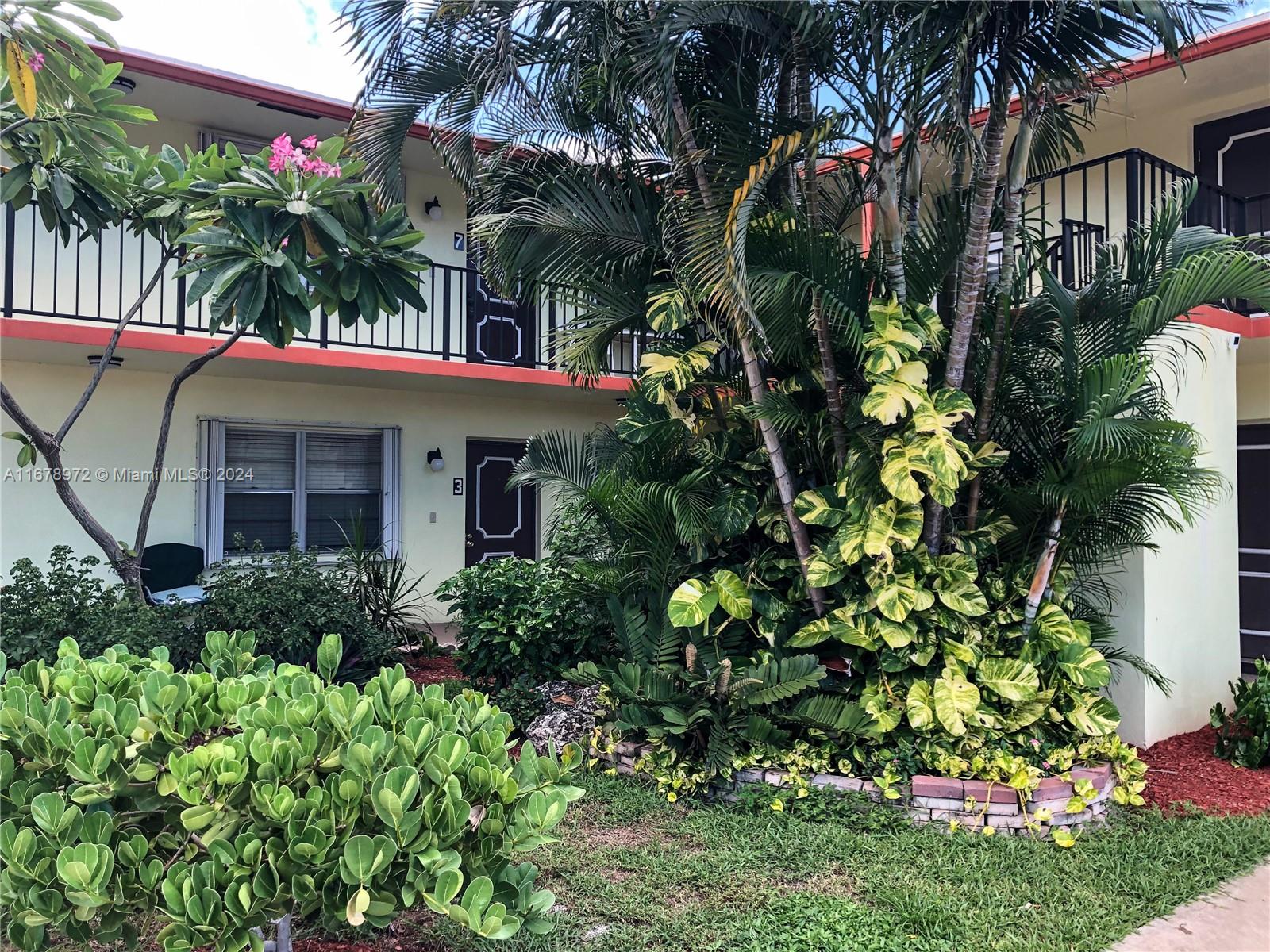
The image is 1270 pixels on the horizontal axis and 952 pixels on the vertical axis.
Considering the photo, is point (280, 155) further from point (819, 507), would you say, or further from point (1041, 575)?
point (1041, 575)

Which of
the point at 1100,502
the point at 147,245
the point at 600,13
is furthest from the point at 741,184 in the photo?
the point at 147,245

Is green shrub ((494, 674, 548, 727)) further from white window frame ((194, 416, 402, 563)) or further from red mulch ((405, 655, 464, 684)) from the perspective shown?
white window frame ((194, 416, 402, 563))

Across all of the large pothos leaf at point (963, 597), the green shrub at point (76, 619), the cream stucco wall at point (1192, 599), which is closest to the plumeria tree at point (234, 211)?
the green shrub at point (76, 619)

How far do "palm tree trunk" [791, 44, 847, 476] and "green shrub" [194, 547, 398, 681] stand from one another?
3.70m

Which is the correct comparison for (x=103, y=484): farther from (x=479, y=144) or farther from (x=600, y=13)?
(x=600, y=13)

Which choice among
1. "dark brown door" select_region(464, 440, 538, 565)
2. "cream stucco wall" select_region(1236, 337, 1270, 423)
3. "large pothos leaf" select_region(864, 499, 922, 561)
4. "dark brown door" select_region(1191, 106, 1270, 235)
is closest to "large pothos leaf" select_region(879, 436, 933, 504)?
"large pothos leaf" select_region(864, 499, 922, 561)

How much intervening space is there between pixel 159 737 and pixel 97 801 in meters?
0.22

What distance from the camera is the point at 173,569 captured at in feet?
29.0

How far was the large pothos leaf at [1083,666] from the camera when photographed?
186 inches

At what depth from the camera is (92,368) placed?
8570 mm

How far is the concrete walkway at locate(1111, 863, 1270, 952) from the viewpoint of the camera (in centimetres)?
342

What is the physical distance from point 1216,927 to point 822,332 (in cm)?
327

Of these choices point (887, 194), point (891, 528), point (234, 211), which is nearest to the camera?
point (891, 528)

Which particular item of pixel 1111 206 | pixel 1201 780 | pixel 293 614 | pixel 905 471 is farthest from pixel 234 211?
pixel 1111 206
